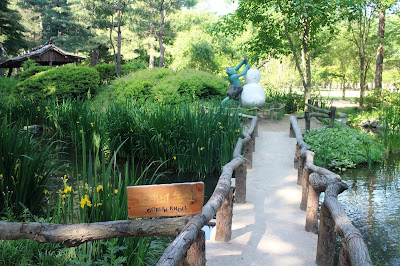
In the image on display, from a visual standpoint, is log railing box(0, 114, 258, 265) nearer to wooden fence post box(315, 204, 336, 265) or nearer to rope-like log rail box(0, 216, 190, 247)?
rope-like log rail box(0, 216, 190, 247)

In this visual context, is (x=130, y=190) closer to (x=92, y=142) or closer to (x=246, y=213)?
(x=246, y=213)

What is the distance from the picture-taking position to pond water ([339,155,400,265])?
12.5ft

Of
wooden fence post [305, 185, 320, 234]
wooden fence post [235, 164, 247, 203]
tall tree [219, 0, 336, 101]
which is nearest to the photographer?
wooden fence post [305, 185, 320, 234]

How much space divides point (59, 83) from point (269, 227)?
38.2 feet

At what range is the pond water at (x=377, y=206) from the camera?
382cm

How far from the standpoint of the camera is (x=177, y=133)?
6551 mm

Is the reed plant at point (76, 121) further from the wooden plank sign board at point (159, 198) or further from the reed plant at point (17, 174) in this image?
the wooden plank sign board at point (159, 198)

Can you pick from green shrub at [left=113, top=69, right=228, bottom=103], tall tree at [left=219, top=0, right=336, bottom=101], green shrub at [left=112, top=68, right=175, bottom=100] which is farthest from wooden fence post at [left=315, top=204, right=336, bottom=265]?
green shrub at [left=112, top=68, right=175, bottom=100]

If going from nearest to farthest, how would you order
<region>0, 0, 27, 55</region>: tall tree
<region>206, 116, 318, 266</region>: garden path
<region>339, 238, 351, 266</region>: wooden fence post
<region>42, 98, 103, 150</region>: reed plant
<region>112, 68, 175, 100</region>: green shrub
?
<region>339, 238, 351, 266</region>: wooden fence post < <region>206, 116, 318, 266</region>: garden path < <region>42, 98, 103, 150</region>: reed plant < <region>112, 68, 175, 100</region>: green shrub < <region>0, 0, 27, 55</region>: tall tree

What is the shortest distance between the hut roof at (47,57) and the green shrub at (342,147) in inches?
663

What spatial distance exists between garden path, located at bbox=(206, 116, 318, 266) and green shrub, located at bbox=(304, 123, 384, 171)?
1.37 metres

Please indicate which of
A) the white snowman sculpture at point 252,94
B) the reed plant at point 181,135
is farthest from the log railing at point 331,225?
the white snowman sculpture at point 252,94

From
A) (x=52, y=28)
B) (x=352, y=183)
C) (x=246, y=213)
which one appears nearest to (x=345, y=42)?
(x=352, y=183)

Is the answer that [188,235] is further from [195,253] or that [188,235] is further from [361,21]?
[361,21]
